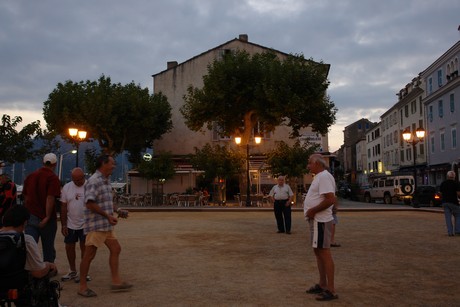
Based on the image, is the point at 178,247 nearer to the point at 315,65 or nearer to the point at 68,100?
the point at 315,65

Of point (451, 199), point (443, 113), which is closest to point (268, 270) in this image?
point (451, 199)

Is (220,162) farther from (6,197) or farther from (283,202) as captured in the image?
(6,197)

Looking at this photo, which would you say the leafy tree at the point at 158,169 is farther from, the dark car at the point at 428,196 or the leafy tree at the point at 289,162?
the dark car at the point at 428,196

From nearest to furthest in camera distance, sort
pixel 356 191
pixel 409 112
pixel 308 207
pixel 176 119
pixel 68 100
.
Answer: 1. pixel 308 207
2. pixel 68 100
3. pixel 176 119
4. pixel 356 191
5. pixel 409 112

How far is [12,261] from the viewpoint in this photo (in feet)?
12.3

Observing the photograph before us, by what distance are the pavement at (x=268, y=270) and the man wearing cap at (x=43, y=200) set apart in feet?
2.69

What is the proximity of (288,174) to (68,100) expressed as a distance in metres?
17.3

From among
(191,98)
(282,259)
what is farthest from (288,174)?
(282,259)

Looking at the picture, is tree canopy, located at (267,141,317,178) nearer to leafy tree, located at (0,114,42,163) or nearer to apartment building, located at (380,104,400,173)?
leafy tree, located at (0,114,42,163)

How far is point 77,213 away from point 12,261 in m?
2.98

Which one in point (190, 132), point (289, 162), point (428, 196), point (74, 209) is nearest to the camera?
point (74, 209)

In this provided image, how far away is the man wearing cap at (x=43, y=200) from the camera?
20.4 feet

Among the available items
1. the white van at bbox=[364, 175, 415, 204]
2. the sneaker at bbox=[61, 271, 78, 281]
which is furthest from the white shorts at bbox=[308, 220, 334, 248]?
the white van at bbox=[364, 175, 415, 204]

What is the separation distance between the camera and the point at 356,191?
4438cm
